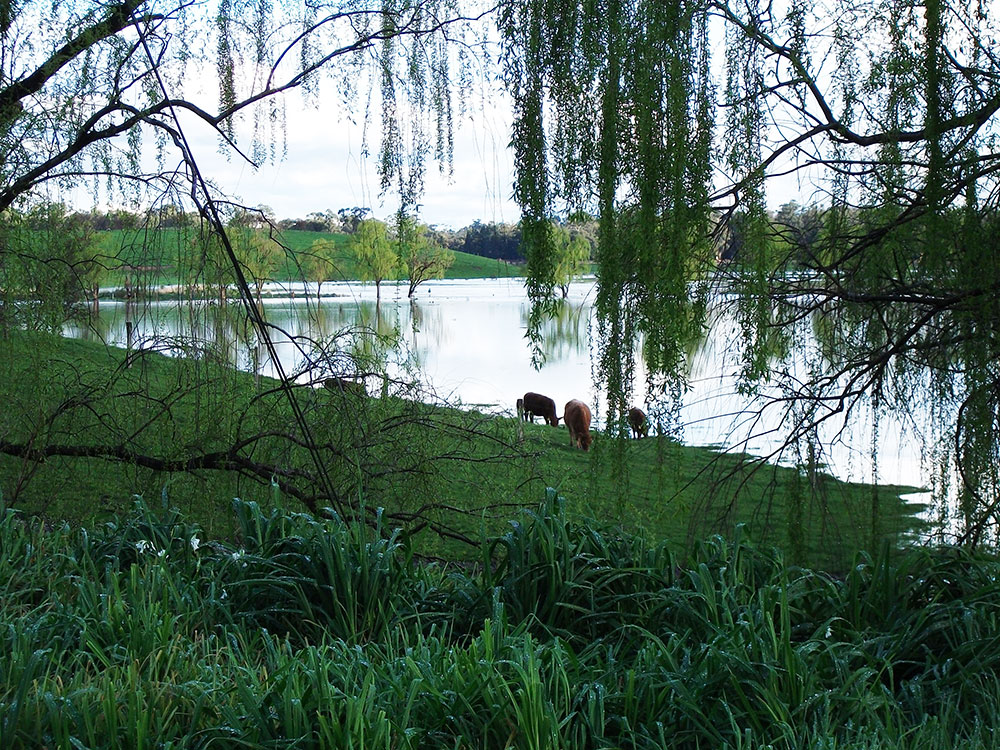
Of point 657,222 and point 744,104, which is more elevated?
point 744,104

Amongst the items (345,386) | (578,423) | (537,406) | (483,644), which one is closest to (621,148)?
(483,644)

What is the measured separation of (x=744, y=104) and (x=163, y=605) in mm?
1514

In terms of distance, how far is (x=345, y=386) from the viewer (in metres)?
3.28

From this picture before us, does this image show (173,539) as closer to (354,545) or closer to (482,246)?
(354,545)

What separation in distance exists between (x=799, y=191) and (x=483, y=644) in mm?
1701

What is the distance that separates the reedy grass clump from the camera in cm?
137

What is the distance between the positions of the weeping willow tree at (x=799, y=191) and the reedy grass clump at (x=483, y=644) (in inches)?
17.1

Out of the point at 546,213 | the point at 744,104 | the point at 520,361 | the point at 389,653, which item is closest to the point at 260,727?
the point at 389,653

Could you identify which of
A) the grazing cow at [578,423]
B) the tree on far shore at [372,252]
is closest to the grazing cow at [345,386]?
the tree on far shore at [372,252]

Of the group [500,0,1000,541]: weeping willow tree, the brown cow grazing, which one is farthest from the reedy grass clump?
the brown cow grazing

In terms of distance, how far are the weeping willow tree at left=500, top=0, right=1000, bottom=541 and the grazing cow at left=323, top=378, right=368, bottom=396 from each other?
1.38 m

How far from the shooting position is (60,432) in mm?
3547

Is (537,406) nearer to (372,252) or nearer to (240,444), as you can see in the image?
(372,252)

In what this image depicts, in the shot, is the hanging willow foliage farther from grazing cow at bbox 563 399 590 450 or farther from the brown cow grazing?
the brown cow grazing
